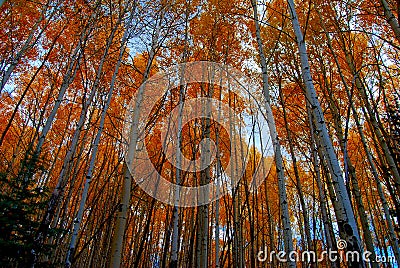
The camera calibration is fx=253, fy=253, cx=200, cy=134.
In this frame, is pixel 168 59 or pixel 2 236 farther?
pixel 168 59

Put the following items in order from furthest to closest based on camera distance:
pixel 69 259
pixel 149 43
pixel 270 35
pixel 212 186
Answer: pixel 212 186
pixel 270 35
pixel 149 43
pixel 69 259

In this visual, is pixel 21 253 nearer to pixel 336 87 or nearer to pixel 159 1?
pixel 159 1

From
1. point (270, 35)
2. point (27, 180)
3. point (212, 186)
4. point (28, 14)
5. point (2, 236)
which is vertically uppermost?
point (28, 14)

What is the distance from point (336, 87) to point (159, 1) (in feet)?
14.5

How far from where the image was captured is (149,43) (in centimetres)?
425

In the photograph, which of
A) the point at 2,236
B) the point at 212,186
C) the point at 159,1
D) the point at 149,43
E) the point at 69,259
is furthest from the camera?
the point at 212,186

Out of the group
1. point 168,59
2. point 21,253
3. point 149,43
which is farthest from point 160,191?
point 21,253

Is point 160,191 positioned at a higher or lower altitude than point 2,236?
higher

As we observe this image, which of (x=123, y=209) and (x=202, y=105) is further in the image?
(x=202, y=105)

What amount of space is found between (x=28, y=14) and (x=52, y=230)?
604cm

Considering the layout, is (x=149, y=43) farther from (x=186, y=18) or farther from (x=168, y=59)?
(x=168, y=59)

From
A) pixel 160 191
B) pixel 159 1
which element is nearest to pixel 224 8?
pixel 159 1

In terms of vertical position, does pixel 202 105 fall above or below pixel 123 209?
above

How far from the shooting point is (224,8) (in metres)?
4.57
